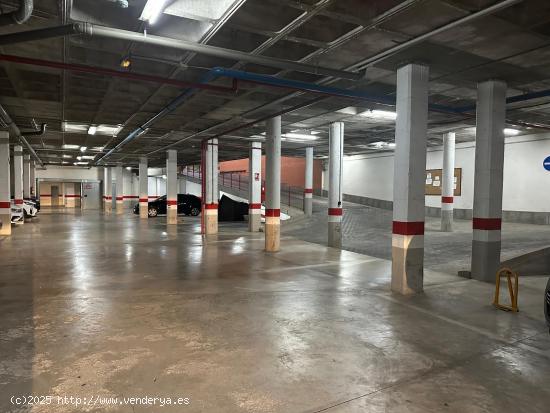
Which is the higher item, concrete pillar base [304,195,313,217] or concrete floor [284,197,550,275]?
concrete pillar base [304,195,313,217]

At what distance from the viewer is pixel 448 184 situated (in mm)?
14562

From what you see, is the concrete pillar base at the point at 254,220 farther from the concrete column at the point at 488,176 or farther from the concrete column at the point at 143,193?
the concrete column at the point at 143,193

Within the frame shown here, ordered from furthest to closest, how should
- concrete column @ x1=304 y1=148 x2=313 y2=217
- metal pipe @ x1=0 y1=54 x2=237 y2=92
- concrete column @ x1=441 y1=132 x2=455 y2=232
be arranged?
concrete column @ x1=304 y1=148 x2=313 y2=217 < concrete column @ x1=441 y1=132 x2=455 y2=232 < metal pipe @ x1=0 y1=54 x2=237 y2=92

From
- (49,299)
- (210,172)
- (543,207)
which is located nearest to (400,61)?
(49,299)

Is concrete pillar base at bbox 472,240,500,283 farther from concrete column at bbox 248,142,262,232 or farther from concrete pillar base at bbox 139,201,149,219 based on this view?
concrete pillar base at bbox 139,201,149,219

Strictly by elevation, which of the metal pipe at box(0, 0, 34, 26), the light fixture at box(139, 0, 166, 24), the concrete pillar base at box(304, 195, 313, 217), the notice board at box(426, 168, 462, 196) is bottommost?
the concrete pillar base at box(304, 195, 313, 217)

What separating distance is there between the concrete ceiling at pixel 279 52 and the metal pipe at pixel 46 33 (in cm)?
18

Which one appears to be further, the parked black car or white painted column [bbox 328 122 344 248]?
the parked black car

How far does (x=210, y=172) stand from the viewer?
14.3 metres

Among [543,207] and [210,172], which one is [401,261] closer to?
[210,172]

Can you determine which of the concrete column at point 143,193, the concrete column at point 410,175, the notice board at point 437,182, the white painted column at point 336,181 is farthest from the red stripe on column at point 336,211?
the concrete column at point 143,193

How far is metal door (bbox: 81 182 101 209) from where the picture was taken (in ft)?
107

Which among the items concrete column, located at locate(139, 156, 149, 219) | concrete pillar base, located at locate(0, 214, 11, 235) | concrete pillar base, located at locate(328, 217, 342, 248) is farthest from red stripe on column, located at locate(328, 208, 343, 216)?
concrete column, located at locate(139, 156, 149, 219)

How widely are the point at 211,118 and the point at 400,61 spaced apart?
5840 millimetres
